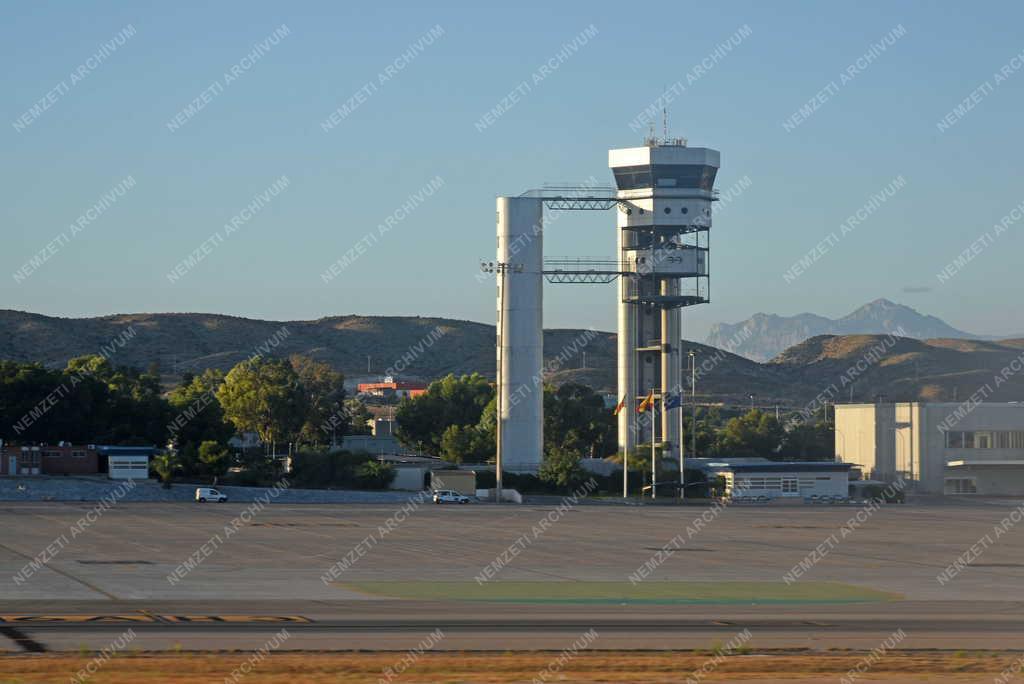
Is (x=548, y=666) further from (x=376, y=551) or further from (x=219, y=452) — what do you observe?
(x=219, y=452)

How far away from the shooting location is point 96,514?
241ft

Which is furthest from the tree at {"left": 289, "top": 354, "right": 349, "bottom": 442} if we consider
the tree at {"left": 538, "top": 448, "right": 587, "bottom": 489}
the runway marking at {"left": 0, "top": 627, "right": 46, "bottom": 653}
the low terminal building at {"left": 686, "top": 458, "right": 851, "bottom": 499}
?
the runway marking at {"left": 0, "top": 627, "right": 46, "bottom": 653}

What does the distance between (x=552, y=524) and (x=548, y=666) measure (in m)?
47.7

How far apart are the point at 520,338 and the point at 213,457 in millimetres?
31073

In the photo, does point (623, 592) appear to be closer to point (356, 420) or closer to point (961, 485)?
point (961, 485)

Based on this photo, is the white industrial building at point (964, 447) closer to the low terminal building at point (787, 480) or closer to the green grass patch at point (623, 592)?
the low terminal building at point (787, 480)

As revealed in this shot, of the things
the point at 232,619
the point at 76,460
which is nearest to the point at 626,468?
the point at 76,460

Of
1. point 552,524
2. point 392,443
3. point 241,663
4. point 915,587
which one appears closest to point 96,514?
point 552,524

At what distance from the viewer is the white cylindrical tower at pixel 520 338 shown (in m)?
119

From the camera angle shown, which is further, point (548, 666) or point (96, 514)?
point (96, 514)

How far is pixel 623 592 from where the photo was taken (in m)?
38.9

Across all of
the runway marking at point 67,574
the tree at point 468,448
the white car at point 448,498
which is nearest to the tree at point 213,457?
the white car at point 448,498

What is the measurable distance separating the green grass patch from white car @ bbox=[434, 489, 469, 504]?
56362 mm

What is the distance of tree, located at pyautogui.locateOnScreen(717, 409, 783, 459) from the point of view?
148250 mm
